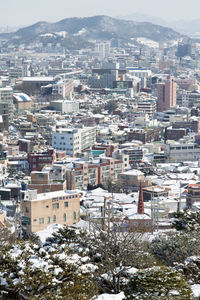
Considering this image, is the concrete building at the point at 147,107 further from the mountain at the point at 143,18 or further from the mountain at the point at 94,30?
the mountain at the point at 143,18

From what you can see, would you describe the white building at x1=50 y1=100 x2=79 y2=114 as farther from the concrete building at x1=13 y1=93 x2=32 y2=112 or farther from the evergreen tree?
the evergreen tree

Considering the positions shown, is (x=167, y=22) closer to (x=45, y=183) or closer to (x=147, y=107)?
(x=147, y=107)

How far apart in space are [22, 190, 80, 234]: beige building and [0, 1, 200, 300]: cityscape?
0.02 m

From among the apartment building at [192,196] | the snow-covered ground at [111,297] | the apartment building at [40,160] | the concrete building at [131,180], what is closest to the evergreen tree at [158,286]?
the snow-covered ground at [111,297]

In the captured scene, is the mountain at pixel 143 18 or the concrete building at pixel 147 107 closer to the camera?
the concrete building at pixel 147 107

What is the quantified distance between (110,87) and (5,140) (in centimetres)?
2144

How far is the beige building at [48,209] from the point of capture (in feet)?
35.6

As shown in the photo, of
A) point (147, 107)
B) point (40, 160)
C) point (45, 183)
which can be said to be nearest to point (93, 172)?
point (40, 160)

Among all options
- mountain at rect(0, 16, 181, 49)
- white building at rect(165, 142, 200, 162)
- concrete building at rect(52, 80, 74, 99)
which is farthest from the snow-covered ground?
mountain at rect(0, 16, 181, 49)

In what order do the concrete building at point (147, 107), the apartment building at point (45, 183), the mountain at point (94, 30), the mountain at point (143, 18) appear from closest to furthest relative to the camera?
1. the apartment building at point (45, 183)
2. the concrete building at point (147, 107)
3. the mountain at point (94, 30)
4. the mountain at point (143, 18)

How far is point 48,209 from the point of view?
36.6 ft

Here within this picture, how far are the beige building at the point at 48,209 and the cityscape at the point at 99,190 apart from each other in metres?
0.02

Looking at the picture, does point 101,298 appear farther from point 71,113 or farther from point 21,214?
point 71,113

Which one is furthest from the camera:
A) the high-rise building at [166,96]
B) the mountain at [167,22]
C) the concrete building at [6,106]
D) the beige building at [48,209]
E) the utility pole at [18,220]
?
the mountain at [167,22]
